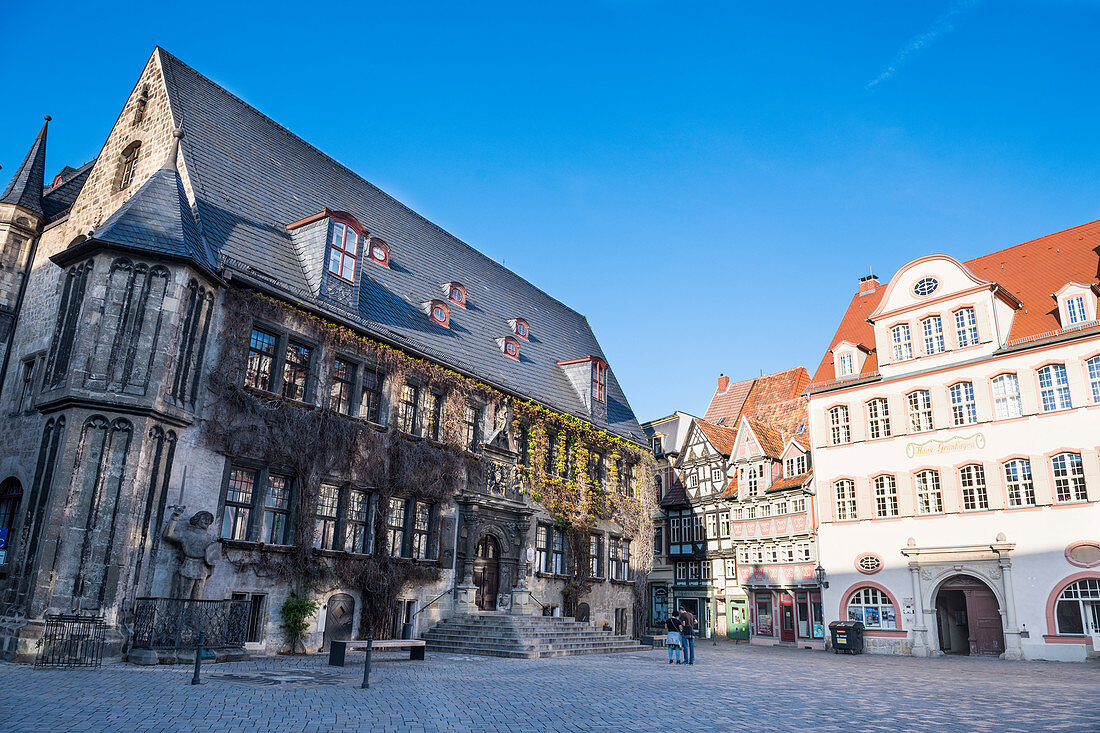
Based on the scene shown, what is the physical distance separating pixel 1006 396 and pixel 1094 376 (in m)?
2.85

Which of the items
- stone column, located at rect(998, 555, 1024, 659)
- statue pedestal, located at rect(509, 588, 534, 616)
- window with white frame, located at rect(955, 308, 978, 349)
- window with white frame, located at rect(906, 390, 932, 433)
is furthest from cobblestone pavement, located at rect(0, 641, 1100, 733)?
window with white frame, located at rect(955, 308, 978, 349)

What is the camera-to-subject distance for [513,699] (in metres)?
11.6

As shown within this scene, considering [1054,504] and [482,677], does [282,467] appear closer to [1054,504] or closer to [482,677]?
[482,677]

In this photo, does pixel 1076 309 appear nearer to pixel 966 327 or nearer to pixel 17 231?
pixel 966 327

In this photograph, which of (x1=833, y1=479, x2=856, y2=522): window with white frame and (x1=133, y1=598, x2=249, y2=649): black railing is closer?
(x1=133, y1=598, x2=249, y2=649): black railing

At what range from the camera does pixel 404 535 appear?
2225cm

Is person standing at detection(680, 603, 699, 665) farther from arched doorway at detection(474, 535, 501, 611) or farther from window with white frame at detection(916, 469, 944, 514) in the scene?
window with white frame at detection(916, 469, 944, 514)

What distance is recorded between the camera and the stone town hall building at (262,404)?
51.6 ft

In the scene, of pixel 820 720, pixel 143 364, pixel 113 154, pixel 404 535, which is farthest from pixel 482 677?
pixel 113 154

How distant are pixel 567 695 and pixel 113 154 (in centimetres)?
1992

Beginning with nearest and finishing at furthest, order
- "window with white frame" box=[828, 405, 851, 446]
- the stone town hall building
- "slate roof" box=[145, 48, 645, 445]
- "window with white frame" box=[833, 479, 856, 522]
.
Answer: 1. the stone town hall building
2. "slate roof" box=[145, 48, 645, 445]
3. "window with white frame" box=[833, 479, 856, 522]
4. "window with white frame" box=[828, 405, 851, 446]

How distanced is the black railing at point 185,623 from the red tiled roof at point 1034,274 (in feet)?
88.7

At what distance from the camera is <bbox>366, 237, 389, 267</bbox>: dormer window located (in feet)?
82.4

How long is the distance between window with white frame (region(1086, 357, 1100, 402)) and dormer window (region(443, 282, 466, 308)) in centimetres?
2274
